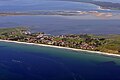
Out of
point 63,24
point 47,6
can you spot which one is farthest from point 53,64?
point 47,6

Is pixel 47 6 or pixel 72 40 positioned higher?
pixel 47 6

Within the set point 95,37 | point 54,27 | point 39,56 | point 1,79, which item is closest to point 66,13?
point 54,27

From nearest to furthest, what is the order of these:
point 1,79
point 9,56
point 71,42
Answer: point 1,79 < point 9,56 < point 71,42

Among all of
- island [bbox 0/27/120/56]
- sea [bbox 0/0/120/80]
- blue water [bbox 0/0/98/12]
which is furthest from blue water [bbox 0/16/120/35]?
blue water [bbox 0/0/98/12]

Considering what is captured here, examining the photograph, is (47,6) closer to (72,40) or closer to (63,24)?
(63,24)

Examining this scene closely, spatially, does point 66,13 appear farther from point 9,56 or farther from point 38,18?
point 9,56
